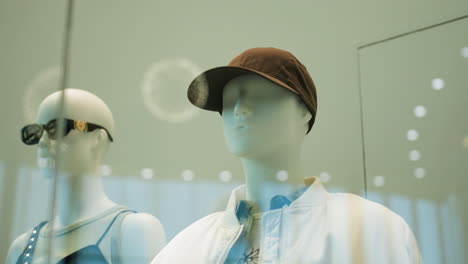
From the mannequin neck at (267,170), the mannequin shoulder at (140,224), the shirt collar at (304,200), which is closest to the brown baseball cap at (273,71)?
the mannequin neck at (267,170)

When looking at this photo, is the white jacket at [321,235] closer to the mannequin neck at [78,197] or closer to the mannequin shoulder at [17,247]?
the mannequin neck at [78,197]

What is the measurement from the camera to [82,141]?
2.13 meters

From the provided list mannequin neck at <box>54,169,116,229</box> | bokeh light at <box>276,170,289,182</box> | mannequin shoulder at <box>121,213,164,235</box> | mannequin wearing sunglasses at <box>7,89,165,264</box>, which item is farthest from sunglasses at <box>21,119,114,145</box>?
bokeh light at <box>276,170,289,182</box>

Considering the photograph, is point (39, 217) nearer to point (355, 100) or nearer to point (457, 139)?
point (355, 100)

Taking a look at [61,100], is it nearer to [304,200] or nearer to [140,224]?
[140,224]

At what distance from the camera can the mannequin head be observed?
2113mm

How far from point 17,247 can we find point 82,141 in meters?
0.49

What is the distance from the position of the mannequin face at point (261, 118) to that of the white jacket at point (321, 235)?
175 mm

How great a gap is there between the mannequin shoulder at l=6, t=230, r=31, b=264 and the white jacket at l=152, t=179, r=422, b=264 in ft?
2.57

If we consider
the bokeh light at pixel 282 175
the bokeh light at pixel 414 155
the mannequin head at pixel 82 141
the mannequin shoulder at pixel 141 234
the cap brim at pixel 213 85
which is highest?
the cap brim at pixel 213 85

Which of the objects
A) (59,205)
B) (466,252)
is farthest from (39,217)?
(466,252)

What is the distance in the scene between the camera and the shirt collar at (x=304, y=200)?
5.02 ft

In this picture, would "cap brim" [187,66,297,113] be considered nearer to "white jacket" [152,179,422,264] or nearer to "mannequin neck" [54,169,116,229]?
"white jacket" [152,179,422,264]

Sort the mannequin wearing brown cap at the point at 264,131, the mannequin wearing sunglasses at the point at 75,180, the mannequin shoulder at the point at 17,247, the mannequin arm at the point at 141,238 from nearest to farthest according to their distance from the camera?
1. the mannequin wearing brown cap at the point at 264,131
2. the mannequin arm at the point at 141,238
3. the mannequin wearing sunglasses at the point at 75,180
4. the mannequin shoulder at the point at 17,247
